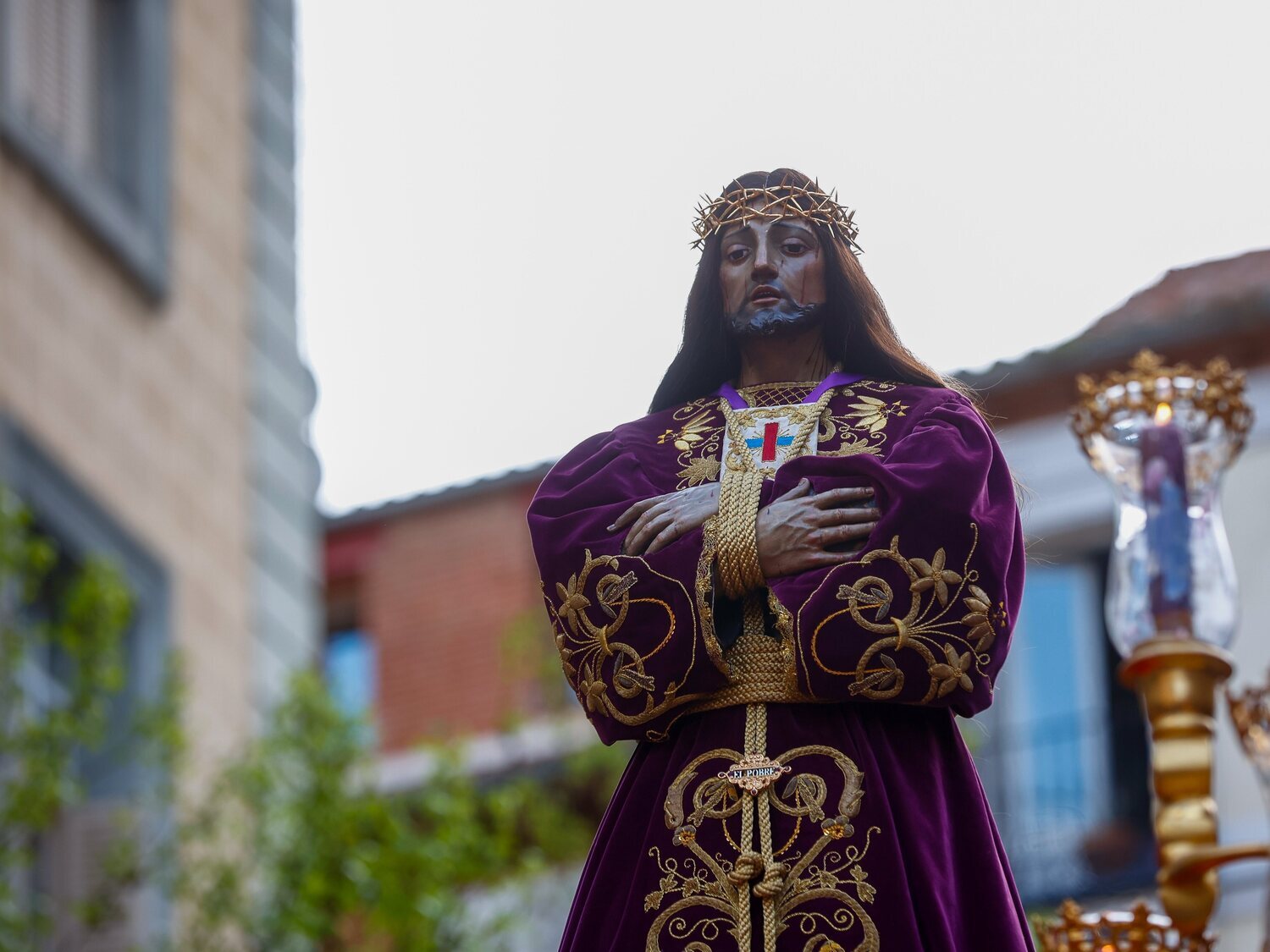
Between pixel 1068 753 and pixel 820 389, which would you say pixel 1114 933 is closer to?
pixel 820 389

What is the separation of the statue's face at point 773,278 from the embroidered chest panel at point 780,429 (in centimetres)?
11

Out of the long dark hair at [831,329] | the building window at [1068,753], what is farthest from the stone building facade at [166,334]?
the long dark hair at [831,329]

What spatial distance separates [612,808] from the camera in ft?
11.7

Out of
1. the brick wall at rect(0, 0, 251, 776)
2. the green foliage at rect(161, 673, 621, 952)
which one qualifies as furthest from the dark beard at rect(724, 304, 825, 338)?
the brick wall at rect(0, 0, 251, 776)

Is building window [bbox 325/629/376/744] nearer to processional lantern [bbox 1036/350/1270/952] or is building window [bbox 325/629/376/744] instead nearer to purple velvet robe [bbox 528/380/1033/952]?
processional lantern [bbox 1036/350/1270/952]

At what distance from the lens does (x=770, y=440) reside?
3.66m

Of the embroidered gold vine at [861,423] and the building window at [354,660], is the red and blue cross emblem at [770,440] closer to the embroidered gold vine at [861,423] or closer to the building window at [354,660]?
the embroidered gold vine at [861,423]

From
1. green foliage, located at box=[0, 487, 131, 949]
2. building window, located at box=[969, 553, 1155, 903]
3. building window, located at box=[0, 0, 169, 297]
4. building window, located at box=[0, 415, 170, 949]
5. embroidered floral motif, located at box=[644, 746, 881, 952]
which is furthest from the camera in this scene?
building window, located at box=[969, 553, 1155, 903]

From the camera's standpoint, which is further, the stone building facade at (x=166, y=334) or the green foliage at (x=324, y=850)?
the stone building facade at (x=166, y=334)

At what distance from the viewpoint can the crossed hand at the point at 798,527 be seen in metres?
3.48

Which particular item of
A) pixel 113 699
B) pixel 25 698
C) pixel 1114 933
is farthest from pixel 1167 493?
pixel 113 699

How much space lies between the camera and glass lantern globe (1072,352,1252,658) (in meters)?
4.86

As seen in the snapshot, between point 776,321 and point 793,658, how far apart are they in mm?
546

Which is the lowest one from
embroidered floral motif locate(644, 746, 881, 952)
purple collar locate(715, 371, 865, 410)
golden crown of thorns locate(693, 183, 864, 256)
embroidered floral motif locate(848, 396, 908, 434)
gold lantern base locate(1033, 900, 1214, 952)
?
gold lantern base locate(1033, 900, 1214, 952)
